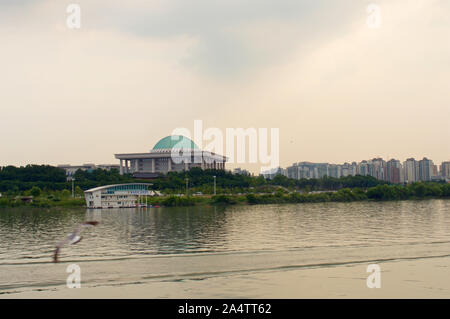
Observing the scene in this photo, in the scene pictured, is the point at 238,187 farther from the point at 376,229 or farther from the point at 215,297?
the point at 215,297

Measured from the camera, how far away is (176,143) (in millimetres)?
82000

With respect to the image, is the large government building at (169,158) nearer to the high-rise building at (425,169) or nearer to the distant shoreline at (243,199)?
the distant shoreline at (243,199)

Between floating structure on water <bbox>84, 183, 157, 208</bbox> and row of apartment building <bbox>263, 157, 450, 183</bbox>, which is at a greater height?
row of apartment building <bbox>263, 157, 450, 183</bbox>

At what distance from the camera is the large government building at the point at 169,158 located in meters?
79.3

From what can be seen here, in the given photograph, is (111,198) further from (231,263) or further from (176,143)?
(176,143)

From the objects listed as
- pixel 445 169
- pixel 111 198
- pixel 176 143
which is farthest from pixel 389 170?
pixel 111 198

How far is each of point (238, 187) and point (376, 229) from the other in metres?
39.6

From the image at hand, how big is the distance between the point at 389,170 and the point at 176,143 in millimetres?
53791

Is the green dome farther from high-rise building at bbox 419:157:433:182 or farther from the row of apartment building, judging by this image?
high-rise building at bbox 419:157:433:182

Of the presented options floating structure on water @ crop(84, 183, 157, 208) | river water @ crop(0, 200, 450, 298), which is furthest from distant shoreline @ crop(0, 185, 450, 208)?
river water @ crop(0, 200, 450, 298)

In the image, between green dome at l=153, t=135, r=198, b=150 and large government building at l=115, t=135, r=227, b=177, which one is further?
green dome at l=153, t=135, r=198, b=150

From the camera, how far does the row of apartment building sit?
4405 inches

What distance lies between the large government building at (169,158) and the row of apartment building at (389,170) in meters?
28.8

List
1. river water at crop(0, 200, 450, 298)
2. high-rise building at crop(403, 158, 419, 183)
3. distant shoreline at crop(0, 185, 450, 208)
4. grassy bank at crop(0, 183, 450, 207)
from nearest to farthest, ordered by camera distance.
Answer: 1. river water at crop(0, 200, 450, 298)
2. distant shoreline at crop(0, 185, 450, 208)
3. grassy bank at crop(0, 183, 450, 207)
4. high-rise building at crop(403, 158, 419, 183)
